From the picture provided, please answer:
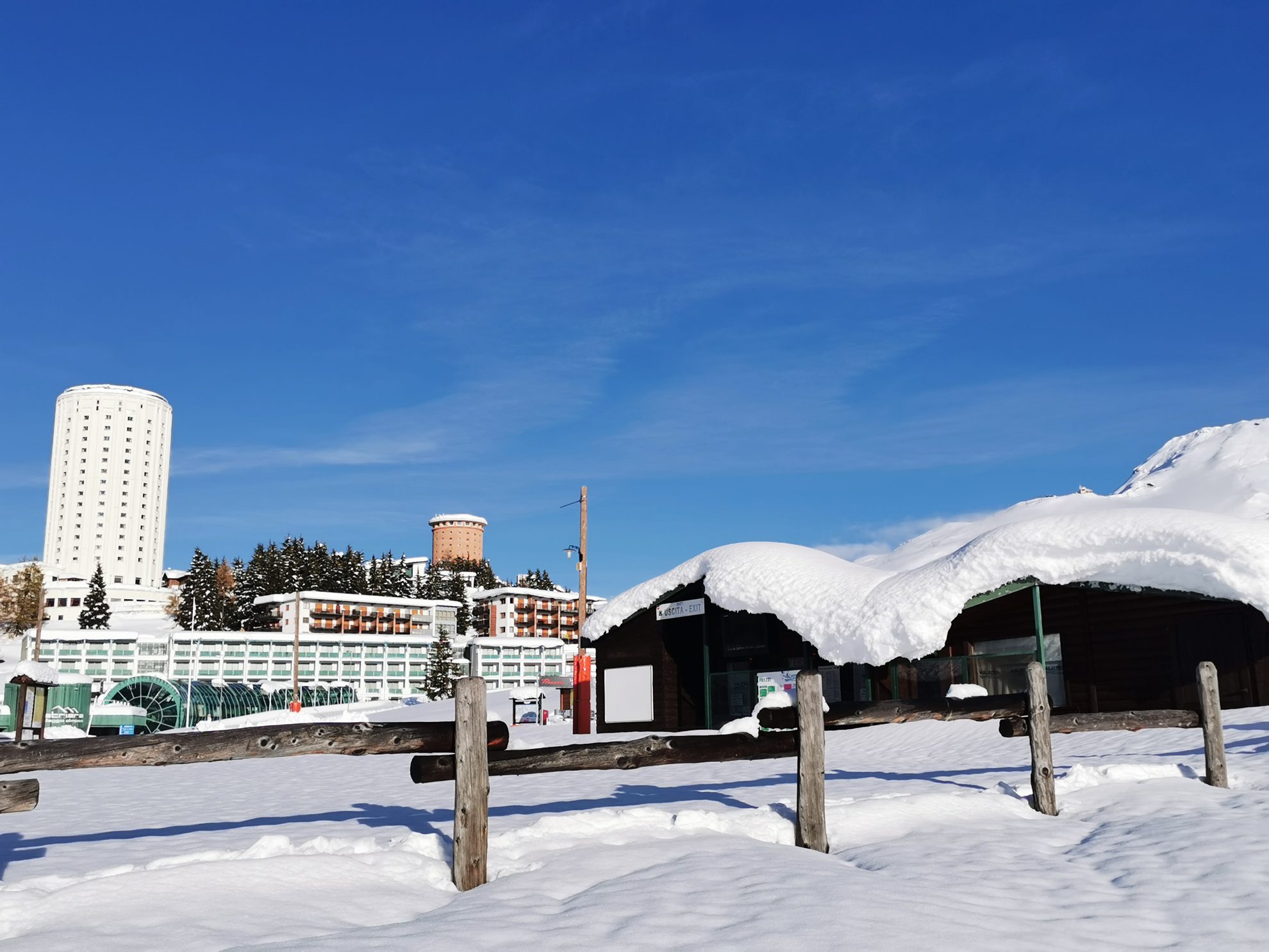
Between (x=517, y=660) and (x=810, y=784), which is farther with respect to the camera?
(x=517, y=660)

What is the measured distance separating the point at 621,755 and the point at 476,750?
1.53 meters

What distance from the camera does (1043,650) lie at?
25188 millimetres

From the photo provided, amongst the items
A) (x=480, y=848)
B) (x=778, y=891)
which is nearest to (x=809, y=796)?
(x=778, y=891)

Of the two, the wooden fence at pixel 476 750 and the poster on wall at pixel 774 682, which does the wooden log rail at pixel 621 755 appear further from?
the poster on wall at pixel 774 682

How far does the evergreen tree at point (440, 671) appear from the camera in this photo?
105 metres

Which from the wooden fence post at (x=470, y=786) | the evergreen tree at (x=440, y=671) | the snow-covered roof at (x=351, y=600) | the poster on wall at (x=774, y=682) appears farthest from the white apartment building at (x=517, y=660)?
the wooden fence post at (x=470, y=786)

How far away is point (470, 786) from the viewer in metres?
7.24

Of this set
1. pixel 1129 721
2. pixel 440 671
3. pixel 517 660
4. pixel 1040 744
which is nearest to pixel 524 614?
pixel 517 660

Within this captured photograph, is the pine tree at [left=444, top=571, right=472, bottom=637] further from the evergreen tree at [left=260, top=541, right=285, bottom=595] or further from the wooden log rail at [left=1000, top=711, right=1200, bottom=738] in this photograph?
the wooden log rail at [left=1000, top=711, right=1200, bottom=738]

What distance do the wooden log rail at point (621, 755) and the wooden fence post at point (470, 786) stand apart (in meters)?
0.26

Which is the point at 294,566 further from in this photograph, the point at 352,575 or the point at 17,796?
the point at 17,796

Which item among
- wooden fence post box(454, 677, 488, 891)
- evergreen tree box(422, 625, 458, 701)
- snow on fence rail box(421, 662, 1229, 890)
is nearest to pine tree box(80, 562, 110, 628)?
evergreen tree box(422, 625, 458, 701)

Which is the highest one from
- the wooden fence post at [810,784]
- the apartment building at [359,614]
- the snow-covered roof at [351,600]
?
the snow-covered roof at [351,600]

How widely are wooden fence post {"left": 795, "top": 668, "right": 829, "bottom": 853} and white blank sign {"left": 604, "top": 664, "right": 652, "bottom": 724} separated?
25.1 metres
